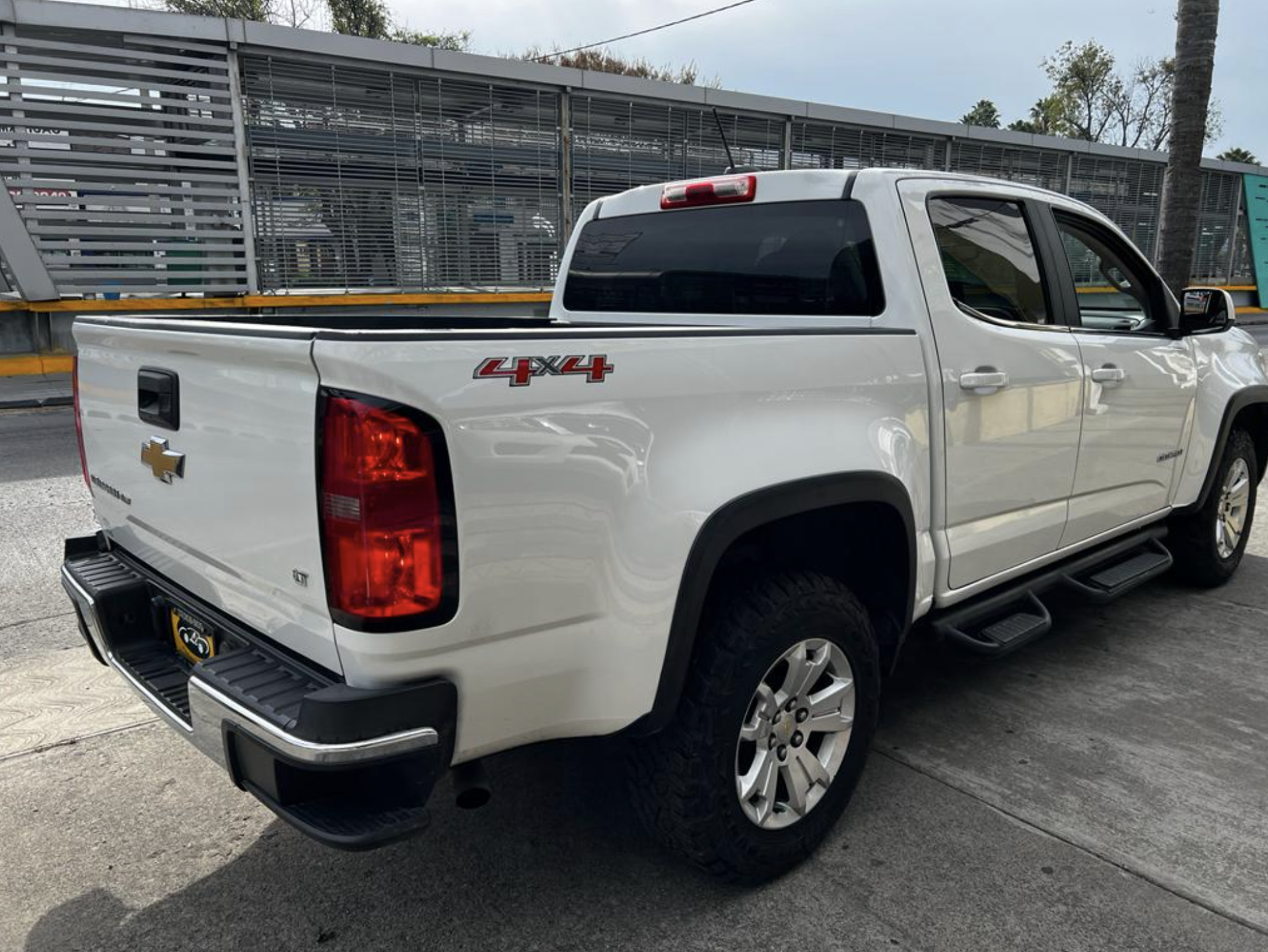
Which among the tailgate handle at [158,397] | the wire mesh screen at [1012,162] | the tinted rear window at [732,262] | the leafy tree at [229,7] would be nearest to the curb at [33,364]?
the tinted rear window at [732,262]

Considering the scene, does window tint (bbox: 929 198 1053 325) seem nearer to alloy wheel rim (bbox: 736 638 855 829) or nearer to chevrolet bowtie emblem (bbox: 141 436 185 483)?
alloy wheel rim (bbox: 736 638 855 829)

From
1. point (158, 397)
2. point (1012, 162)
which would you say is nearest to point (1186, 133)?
point (158, 397)

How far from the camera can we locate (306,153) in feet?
46.6

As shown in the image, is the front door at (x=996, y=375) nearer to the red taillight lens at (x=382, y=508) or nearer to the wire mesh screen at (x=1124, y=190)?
the red taillight lens at (x=382, y=508)

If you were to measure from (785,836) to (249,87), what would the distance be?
14070mm

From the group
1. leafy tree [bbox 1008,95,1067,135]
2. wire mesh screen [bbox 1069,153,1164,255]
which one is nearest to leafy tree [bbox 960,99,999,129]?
leafy tree [bbox 1008,95,1067,135]

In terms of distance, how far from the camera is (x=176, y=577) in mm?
2502

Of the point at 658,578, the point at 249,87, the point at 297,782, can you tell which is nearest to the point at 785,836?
the point at 658,578

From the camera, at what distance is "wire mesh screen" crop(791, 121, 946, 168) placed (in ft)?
62.0

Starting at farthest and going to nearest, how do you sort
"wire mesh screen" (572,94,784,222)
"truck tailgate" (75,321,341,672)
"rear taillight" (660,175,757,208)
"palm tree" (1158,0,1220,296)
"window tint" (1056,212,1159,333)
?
"wire mesh screen" (572,94,784,222), "palm tree" (1158,0,1220,296), "window tint" (1056,212,1159,333), "rear taillight" (660,175,757,208), "truck tailgate" (75,321,341,672)

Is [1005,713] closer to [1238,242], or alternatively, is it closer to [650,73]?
[1238,242]

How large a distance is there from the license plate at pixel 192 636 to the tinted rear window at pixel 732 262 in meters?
1.97

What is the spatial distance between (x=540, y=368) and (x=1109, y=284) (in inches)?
127

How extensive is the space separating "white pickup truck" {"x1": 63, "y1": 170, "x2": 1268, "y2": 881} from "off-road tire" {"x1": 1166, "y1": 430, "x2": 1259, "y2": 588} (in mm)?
1123
